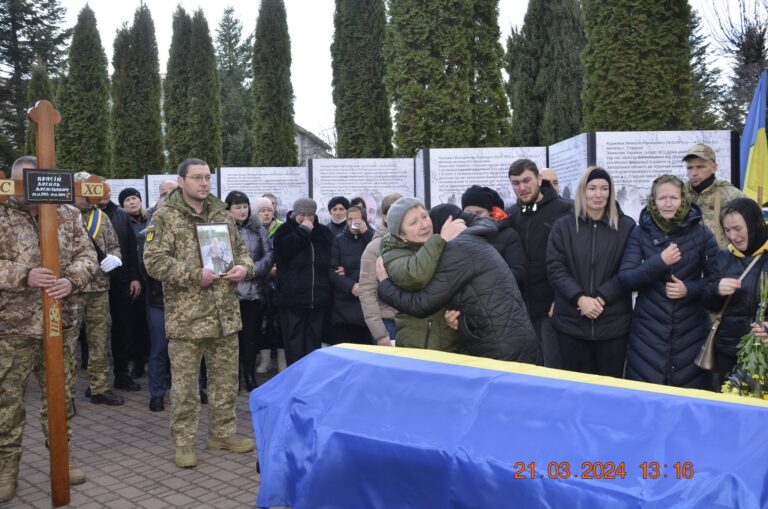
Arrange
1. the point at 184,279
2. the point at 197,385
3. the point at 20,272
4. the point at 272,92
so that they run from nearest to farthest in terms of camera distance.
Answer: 1. the point at 20,272
2. the point at 184,279
3. the point at 197,385
4. the point at 272,92

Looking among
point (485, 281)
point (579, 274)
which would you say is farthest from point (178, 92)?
point (485, 281)

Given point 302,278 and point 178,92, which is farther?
point 178,92

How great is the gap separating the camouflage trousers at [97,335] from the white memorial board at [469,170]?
3.99 metres

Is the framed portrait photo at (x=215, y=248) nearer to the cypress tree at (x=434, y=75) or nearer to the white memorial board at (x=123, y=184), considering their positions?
the cypress tree at (x=434, y=75)

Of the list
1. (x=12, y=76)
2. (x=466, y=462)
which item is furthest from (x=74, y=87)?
(x=466, y=462)

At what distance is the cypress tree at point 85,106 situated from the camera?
23.1m

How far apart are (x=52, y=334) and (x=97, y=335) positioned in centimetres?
290

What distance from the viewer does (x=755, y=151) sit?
683 centimetres

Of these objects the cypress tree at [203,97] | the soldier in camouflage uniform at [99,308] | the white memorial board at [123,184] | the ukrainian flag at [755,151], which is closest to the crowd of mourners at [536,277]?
the soldier in camouflage uniform at [99,308]

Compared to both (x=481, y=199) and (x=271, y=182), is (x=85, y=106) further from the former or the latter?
(x=481, y=199)

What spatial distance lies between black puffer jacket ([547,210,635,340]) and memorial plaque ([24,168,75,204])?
3.16 meters

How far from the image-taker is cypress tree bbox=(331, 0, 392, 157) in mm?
17172

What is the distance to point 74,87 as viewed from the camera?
23297 millimetres

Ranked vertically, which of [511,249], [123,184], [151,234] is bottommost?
[511,249]
